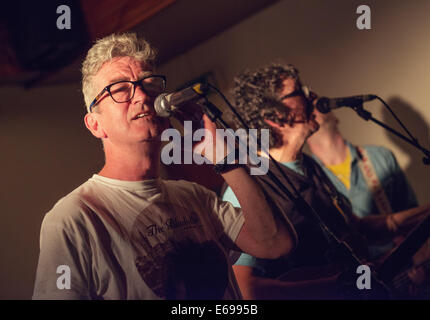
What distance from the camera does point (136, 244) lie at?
1.41 metres

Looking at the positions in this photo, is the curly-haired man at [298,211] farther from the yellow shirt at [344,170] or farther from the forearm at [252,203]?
the yellow shirt at [344,170]

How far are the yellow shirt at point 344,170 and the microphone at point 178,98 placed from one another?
62.0 inches

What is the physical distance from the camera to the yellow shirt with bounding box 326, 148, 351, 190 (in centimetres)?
269

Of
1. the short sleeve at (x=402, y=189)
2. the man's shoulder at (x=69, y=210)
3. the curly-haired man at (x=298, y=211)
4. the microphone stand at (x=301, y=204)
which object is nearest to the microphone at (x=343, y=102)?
the curly-haired man at (x=298, y=211)

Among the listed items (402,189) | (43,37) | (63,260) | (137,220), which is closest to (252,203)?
(137,220)

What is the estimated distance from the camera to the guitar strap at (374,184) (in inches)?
103

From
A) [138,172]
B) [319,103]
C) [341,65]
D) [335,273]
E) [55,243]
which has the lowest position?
[335,273]

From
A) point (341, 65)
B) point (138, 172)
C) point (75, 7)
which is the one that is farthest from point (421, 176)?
point (75, 7)

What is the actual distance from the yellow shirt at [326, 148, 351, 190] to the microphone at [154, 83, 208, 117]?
1.58 m

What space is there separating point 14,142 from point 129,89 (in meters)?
0.87

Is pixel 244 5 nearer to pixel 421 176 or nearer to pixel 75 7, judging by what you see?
pixel 75 7

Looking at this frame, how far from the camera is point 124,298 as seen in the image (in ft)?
4.36

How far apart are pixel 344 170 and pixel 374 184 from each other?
0.60 ft

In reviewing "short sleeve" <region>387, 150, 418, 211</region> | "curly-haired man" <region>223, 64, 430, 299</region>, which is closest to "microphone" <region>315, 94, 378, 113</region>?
"curly-haired man" <region>223, 64, 430, 299</region>
